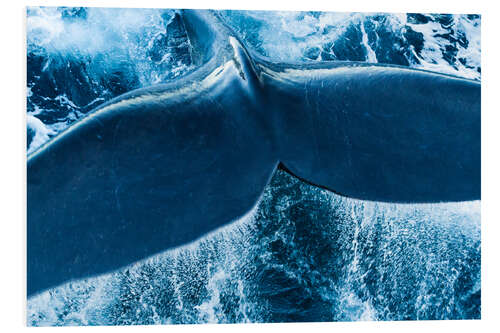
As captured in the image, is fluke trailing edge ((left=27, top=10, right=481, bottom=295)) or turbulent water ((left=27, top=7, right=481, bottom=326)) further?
turbulent water ((left=27, top=7, right=481, bottom=326))

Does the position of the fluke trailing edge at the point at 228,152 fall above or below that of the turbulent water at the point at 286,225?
above

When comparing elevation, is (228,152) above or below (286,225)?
above

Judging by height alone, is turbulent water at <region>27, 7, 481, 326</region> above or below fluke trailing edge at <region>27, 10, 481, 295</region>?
below

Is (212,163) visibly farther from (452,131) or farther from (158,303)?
(158,303)

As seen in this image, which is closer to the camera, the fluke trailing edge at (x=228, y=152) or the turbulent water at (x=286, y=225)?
the fluke trailing edge at (x=228, y=152)

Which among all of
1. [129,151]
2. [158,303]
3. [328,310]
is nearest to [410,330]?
[328,310]
